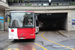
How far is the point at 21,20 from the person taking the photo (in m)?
9.01

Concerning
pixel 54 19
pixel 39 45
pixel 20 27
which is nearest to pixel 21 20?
pixel 20 27

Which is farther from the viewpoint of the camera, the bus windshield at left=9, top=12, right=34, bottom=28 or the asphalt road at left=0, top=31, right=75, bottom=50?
the bus windshield at left=9, top=12, right=34, bottom=28

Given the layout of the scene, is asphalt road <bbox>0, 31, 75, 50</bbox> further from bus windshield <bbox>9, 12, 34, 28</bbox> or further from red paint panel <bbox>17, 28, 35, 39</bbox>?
bus windshield <bbox>9, 12, 34, 28</bbox>

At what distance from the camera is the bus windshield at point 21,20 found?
8.95 m

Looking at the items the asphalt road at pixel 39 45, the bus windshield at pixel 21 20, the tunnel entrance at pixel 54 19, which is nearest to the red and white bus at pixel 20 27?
the bus windshield at pixel 21 20

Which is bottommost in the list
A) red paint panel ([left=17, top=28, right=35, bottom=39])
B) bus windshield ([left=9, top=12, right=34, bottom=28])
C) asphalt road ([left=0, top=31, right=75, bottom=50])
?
asphalt road ([left=0, top=31, right=75, bottom=50])

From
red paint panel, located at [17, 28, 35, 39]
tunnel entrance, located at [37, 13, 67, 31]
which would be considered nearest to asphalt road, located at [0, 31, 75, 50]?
red paint panel, located at [17, 28, 35, 39]

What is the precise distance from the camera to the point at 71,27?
2098 centimetres

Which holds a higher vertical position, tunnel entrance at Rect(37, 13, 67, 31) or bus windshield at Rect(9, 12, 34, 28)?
bus windshield at Rect(9, 12, 34, 28)

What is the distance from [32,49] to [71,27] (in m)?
16.3

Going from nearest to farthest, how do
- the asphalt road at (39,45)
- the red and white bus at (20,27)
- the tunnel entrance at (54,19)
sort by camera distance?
the asphalt road at (39,45) < the red and white bus at (20,27) < the tunnel entrance at (54,19)

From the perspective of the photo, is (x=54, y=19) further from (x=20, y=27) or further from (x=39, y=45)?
(x=39, y=45)

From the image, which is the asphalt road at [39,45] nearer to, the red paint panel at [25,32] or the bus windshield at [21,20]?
the red paint panel at [25,32]

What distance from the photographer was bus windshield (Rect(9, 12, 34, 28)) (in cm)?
895
